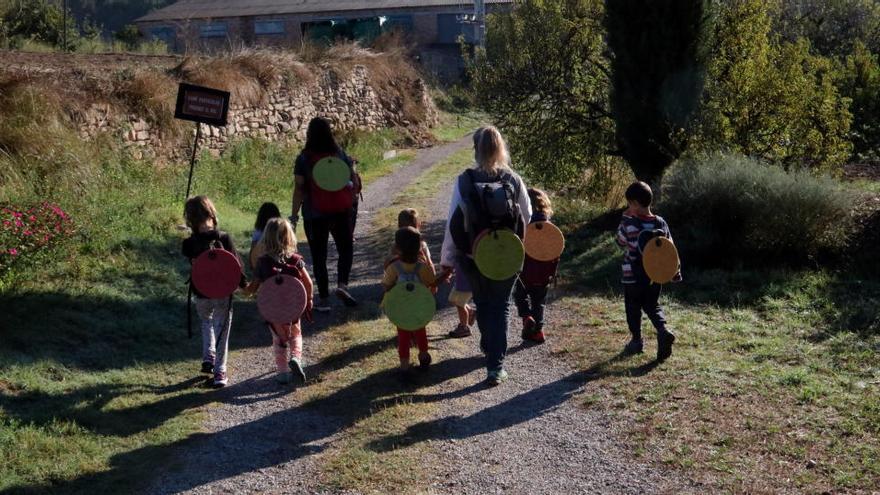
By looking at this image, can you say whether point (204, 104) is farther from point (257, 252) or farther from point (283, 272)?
point (283, 272)

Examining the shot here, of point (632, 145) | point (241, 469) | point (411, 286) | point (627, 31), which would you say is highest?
point (627, 31)

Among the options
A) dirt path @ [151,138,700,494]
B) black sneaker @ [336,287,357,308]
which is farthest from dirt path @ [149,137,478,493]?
black sneaker @ [336,287,357,308]

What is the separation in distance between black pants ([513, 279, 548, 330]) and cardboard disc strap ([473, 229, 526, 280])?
1.63 meters

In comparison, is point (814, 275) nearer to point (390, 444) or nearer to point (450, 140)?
point (390, 444)

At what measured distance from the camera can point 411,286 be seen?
261 inches

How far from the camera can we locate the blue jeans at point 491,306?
6.41 m

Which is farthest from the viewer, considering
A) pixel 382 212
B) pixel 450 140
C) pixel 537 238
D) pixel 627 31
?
pixel 450 140

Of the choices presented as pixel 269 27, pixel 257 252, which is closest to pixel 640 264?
pixel 257 252

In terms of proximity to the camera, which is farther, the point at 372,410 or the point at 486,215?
the point at 372,410

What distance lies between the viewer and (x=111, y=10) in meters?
67.9

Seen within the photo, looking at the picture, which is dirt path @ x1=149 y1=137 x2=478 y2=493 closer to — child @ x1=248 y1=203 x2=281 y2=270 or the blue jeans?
child @ x1=248 y1=203 x2=281 y2=270

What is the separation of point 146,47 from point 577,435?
72.2 feet

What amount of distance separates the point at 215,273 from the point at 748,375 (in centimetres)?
407

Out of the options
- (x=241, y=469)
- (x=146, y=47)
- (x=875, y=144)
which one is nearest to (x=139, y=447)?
(x=241, y=469)
